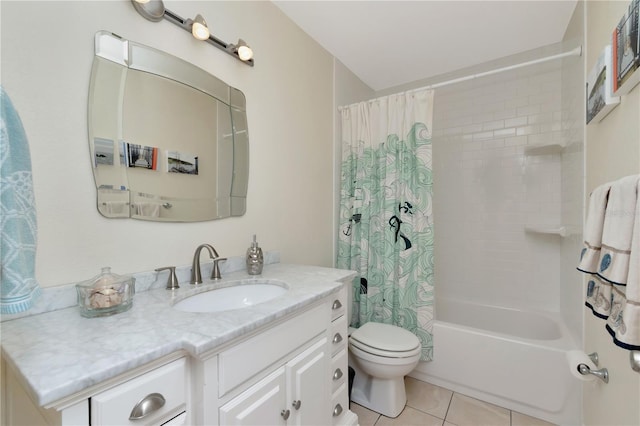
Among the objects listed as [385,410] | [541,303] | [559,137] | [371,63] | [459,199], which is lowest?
[385,410]

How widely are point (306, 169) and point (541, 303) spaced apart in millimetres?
2166

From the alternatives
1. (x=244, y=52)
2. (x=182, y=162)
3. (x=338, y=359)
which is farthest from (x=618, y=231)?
(x=244, y=52)

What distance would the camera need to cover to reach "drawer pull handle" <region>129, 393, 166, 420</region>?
0.63 m

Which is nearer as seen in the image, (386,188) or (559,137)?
(386,188)

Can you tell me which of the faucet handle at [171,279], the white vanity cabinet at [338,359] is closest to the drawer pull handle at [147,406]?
the faucet handle at [171,279]

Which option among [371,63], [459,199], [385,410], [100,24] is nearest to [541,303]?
[459,199]

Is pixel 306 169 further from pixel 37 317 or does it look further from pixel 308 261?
pixel 37 317

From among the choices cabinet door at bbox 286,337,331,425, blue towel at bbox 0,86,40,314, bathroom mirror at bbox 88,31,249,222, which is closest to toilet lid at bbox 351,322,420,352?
cabinet door at bbox 286,337,331,425

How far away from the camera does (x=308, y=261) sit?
202 centimetres

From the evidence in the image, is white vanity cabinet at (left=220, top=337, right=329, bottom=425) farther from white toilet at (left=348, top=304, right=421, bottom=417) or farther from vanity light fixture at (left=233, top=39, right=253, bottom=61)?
vanity light fixture at (left=233, top=39, right=253, bottom=61)

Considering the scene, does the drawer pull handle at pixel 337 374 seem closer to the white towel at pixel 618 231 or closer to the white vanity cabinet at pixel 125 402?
the white vanity cabinet at pixel 125 402

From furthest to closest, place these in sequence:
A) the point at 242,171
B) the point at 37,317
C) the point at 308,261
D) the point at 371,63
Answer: the point at 371,63
the point at 308,261
the point at 242,171
the point at 37,317

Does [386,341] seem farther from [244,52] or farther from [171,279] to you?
[244,52]

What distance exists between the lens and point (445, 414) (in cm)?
173
